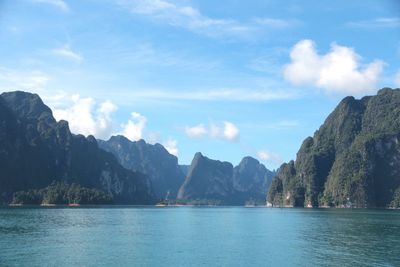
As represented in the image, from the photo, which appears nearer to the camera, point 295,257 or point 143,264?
point 143,264

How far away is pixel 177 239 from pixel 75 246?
1613 cm

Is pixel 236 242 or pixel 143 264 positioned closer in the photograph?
pixel 143 264

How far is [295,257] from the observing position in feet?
171

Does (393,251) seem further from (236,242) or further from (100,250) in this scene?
(100,250)

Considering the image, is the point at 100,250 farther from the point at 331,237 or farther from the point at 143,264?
the point at 331,237

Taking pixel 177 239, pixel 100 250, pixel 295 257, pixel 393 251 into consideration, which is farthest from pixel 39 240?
pixel 393 251

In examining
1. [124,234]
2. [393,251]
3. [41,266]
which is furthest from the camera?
[124,234]

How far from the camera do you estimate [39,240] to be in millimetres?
63438

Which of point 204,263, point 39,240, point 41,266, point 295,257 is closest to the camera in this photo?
point 41,266

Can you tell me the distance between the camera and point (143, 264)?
1832 inches

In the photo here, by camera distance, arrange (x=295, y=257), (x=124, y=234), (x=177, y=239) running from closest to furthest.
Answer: (x=295, y=257), (x=177, y=239), (x=124, y=234)

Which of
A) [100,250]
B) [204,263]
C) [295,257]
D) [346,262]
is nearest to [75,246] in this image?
[100,250]

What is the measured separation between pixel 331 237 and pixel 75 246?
3786cm

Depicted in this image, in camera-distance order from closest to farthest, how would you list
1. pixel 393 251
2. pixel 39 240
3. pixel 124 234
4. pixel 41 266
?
pixel 41 266 → pixel 393 251 → pixel 39 240 → pixel 124 234
